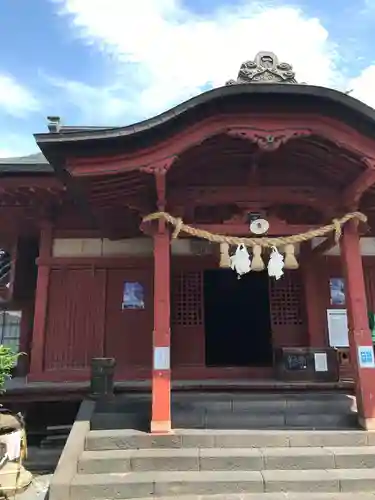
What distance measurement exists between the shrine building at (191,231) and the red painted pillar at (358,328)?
18 millimetres

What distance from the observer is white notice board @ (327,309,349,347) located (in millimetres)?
9094

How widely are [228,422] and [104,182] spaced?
13.6 ft

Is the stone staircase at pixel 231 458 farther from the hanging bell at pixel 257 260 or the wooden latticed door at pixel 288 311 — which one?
the wooden latticed door at pixel 288 311

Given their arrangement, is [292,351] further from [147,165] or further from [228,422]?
[147,165]

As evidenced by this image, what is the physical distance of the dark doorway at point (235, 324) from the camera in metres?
13.6

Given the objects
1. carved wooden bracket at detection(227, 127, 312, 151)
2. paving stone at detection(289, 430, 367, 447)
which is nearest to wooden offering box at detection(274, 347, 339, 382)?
paving stone at detection(289, 430, 367, 447)

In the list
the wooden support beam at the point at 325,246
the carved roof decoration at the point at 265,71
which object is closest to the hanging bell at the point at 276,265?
the wooden support beam at the point at 325,246

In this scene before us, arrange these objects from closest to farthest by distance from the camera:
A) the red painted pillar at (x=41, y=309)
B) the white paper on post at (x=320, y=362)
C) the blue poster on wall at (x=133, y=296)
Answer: the white paper on post at (x=320, y=362)
the red painted pillar at (x=41, y=309)
the blue poster on wall at (x=133, y=296)

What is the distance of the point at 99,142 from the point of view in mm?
6227

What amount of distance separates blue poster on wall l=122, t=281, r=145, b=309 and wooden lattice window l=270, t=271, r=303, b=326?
9.64 feet

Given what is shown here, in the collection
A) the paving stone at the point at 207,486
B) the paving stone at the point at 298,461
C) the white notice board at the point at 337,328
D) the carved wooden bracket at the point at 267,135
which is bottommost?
the paving stone at the point at 207,486

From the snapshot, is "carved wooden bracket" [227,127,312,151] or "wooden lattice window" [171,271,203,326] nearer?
"carved wooden bracket" [227,127,312,151]

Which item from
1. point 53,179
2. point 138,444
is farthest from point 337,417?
point 53,179

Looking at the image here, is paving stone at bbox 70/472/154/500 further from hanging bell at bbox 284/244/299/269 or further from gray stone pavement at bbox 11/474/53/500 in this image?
hanging bell at bbox 284/244/299/269
